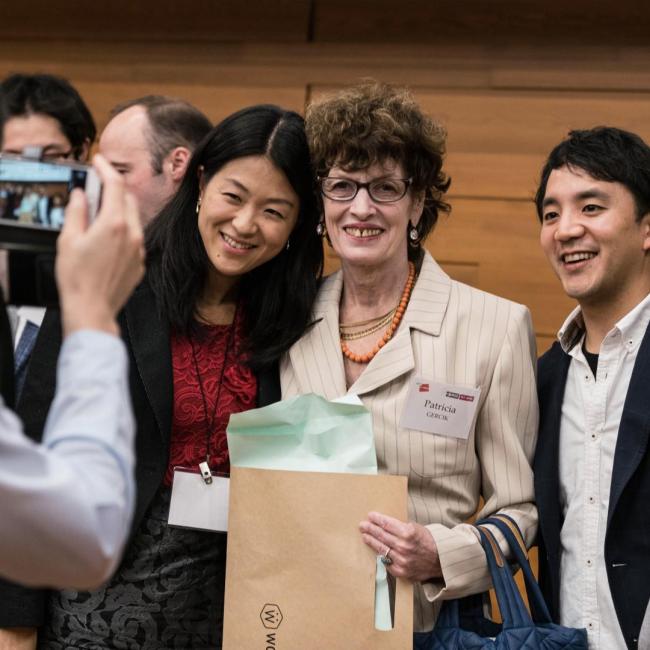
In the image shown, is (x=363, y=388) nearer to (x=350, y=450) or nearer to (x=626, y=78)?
(x=350, y=450)

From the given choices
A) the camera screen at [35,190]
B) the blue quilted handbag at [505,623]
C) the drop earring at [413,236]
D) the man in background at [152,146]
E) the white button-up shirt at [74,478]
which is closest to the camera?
the white button-up shirt at [74,478]

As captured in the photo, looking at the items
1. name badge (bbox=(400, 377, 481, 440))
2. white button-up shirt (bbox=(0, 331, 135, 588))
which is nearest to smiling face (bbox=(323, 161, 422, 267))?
name badge (bbox=(400, 377, 481, 440))

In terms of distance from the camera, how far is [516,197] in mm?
3834

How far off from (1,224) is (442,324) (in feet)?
3.78

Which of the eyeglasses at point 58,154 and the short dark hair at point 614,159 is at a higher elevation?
the eyeglasses at point 58,154

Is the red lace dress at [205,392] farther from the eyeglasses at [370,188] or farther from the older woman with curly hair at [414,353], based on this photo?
the eyeglasses at [370,188]

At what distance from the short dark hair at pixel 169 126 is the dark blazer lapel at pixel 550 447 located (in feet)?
4.63

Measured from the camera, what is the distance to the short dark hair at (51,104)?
287 cm

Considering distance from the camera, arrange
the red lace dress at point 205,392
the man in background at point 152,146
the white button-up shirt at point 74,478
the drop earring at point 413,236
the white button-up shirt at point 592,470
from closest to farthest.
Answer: the white button-up shirt at point 74,478 → the white button-up shirt at point 592,470 → the red lace dress at point 205,392 → the drop earring at point 413,236 → the man in background at point 152,146

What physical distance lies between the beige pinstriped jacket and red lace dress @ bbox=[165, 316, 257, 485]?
109 millimetres

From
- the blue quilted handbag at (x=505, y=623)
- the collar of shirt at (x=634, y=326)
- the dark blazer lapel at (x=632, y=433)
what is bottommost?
the blue quilted handbag at (x=505, y=623)

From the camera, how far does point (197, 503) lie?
6.53 feet

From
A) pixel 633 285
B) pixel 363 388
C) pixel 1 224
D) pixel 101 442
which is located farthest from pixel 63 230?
pixel 633 285

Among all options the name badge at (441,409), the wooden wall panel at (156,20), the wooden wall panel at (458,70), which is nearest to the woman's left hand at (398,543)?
the name badge at (441,409)
